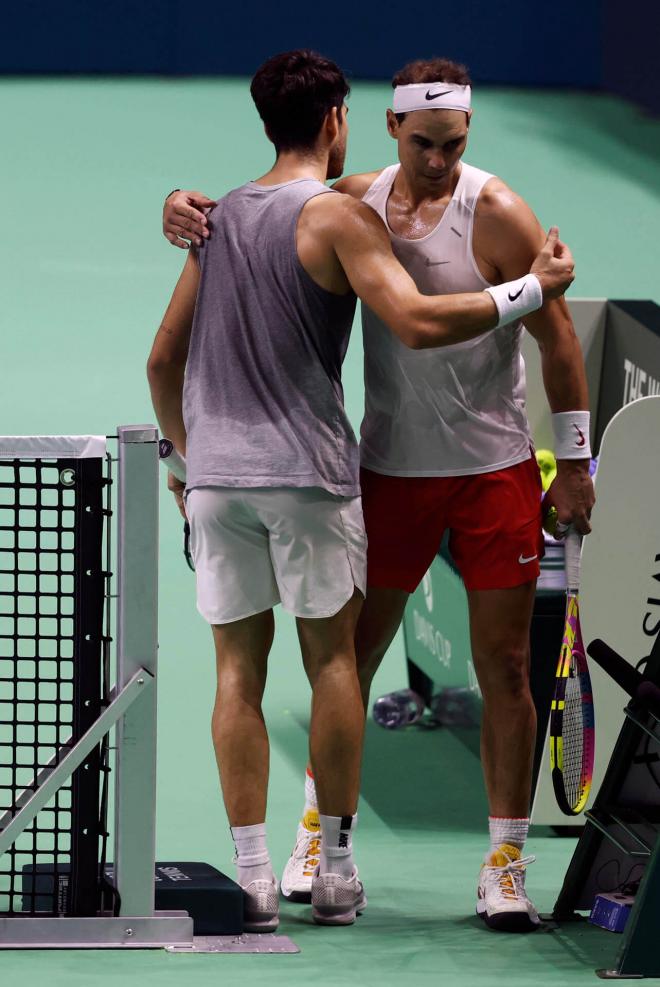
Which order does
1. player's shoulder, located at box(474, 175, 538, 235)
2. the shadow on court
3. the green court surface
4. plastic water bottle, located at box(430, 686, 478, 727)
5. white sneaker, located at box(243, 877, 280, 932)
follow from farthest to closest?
1. plastic water bottle, located at box(430, 686, 478, 727)
2. the shadow on court
3. player's shoulder, located at box(474, 175, 538, 235)
4. white sneaker, located at box(243, 877, 280, 932)
5. the green court surface

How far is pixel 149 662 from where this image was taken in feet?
12.7

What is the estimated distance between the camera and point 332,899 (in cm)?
411

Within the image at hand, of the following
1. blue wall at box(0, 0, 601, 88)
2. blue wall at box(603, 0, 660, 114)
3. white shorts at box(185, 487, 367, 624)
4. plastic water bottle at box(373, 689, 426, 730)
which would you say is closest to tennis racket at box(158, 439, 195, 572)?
white shorts at box(185, 487, 367, 624)

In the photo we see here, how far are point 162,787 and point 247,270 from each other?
187 centimetres

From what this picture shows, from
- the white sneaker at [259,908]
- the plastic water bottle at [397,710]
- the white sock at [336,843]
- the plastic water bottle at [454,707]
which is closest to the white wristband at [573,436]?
the white sock at [336,843]

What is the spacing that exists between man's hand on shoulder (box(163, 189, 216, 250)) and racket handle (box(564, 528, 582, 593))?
3.50ft

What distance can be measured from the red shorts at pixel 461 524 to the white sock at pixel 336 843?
0.58m

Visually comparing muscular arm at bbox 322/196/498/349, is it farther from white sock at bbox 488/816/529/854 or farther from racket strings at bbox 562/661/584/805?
white sock at bbox 488/816/529/854

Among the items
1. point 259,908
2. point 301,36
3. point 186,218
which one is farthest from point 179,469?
point 301,36

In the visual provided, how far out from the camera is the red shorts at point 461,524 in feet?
13.9

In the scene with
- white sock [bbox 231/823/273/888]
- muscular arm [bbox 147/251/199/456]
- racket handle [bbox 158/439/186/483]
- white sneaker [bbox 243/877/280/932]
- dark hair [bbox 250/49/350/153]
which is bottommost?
white sneaker [bbox 243/877/280/932]

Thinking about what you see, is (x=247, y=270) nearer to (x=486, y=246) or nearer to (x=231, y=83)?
(x=486, y=246)

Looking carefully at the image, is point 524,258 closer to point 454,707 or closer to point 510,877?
point 510,877

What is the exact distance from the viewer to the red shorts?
13.9ft
